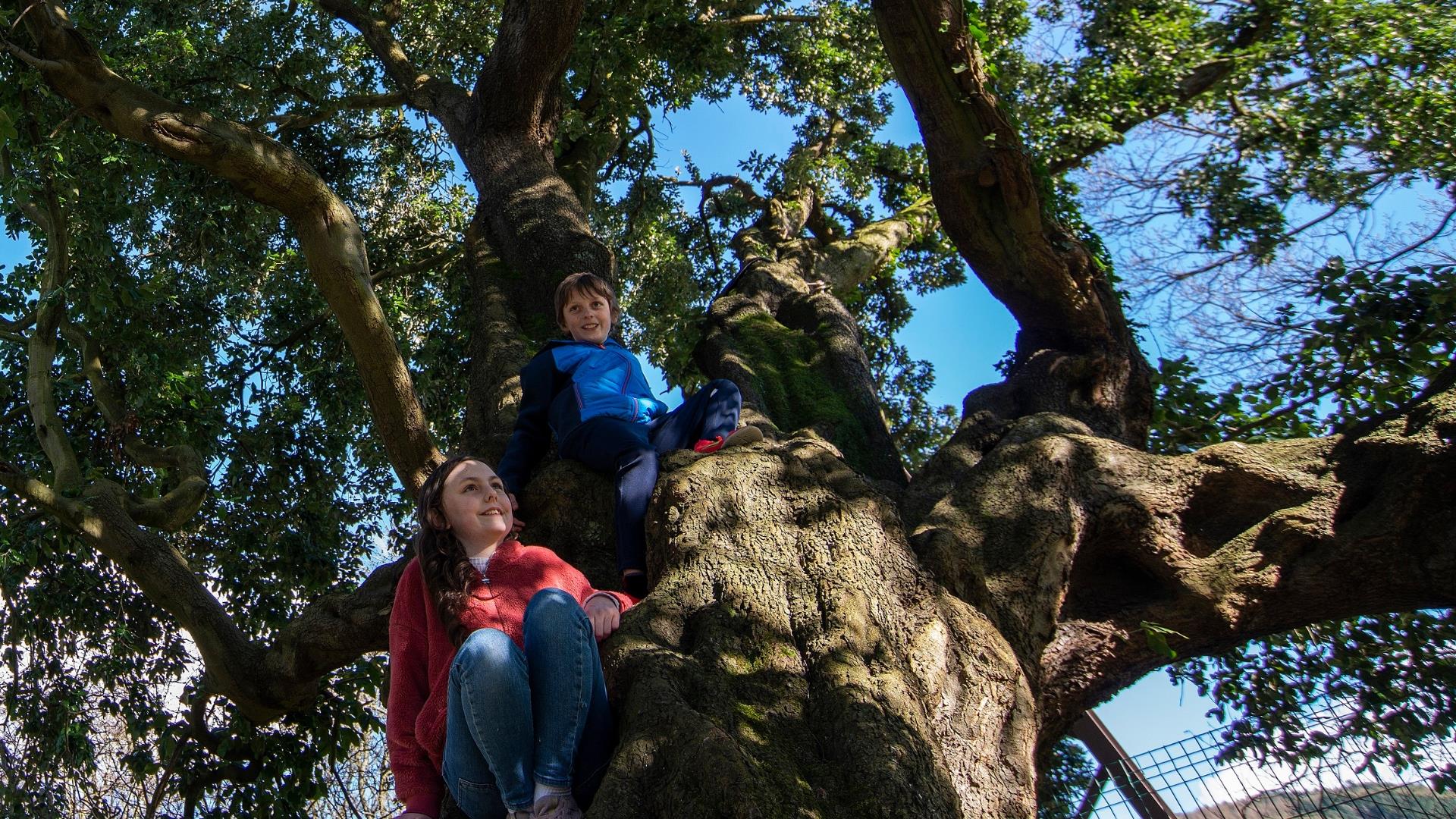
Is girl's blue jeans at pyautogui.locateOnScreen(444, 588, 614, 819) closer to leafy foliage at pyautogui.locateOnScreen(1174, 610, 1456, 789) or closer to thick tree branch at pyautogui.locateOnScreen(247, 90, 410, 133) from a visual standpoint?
leafy foliage at pyautogui.locateOnScreen(1174, 610, 1456, 789)

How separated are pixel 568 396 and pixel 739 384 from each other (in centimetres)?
146

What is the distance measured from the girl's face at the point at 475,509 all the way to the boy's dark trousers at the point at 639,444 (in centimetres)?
46

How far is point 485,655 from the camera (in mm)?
2678

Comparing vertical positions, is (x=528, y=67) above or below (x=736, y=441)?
above

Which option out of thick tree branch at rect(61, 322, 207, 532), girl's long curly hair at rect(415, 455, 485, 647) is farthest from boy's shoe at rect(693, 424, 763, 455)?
thick tree branch at rect(61, 322, 207, 532)

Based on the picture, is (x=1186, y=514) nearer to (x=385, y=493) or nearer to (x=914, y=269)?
(x=385, y=493)

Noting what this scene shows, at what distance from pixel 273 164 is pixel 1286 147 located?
7565mm

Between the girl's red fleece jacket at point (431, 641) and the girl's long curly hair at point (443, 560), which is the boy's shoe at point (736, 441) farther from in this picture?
the girl's long curly hair at point (443, 560)

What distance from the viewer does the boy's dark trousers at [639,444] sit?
148 inches

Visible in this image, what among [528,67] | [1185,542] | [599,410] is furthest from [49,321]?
[1185,542]

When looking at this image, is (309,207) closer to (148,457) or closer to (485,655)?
(148,457)

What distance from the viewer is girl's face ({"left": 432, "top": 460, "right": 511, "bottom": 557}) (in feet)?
11.1

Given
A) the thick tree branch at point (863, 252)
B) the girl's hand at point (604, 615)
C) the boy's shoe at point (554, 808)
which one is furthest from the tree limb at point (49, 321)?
the thick tree branch at point (863, 252)

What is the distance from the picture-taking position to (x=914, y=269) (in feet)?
37.6
